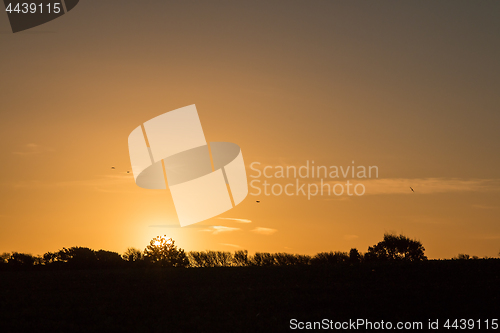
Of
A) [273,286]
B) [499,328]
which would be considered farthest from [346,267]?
[499,328]

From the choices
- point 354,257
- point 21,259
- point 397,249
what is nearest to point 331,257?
point 354,257

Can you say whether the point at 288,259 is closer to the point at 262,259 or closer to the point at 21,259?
the point at 262,259

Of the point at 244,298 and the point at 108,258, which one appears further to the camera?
the point at 108,258

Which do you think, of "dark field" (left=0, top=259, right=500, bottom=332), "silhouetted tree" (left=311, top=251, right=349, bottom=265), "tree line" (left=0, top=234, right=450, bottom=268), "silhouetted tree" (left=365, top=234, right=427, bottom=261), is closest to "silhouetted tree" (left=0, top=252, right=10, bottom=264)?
"tree line" (left=0, top=234, right=450, bottom=268)

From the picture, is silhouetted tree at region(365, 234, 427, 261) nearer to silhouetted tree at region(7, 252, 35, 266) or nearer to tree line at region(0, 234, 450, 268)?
tree line at region(0, 234, 450, 268)

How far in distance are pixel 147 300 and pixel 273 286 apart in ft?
28.4

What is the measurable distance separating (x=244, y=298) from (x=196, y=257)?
190ft

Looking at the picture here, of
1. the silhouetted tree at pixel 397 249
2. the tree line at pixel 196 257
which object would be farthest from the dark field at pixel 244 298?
the silhouetted tree at pixel 397 249

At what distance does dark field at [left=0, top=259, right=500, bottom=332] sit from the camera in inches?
887

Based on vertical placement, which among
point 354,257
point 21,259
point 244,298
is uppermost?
point 354,257

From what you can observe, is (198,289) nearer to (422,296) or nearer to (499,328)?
(422,296)

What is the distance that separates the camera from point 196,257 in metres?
83.8

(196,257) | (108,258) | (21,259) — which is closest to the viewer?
(21,259)

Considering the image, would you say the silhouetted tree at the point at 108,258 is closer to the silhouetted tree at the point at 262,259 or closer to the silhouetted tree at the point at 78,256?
the silhouetted tree at the point at 78,256
